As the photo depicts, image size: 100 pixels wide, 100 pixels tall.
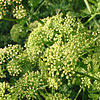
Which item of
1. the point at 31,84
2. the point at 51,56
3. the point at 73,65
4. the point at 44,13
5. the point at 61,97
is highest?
the point at 44,13

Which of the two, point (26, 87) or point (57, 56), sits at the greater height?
point (57, 56)

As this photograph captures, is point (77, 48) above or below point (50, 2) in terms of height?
below

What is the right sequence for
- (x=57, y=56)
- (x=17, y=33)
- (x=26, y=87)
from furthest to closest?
(x=17, y=33), (x=26, y=87), (x=57, y=56)

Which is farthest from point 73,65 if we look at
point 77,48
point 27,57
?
point 27,57

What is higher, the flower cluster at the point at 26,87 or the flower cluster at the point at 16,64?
the flower cluster at the point at 16,64

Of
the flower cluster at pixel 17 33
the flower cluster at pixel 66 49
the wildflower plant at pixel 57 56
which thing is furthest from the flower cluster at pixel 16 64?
the flower cluster at pixel 17 33

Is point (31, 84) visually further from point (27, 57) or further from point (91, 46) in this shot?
point (91, 46)

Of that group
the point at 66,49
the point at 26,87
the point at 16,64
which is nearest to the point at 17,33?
the point at 16,64

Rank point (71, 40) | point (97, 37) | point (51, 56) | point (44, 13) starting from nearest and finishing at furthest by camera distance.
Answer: point (51, 56), point (71, 40), point (97, 37), point (44, 13)

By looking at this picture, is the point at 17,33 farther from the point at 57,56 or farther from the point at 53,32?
the point at 57,56

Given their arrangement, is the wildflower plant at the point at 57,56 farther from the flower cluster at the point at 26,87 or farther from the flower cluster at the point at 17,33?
the flower cluster at the point at 17,33

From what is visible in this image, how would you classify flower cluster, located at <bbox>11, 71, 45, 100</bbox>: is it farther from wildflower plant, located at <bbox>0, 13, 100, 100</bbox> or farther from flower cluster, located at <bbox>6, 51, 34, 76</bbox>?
flower cluster, located at <bbox>6, 51, 34, 76</bbox>
